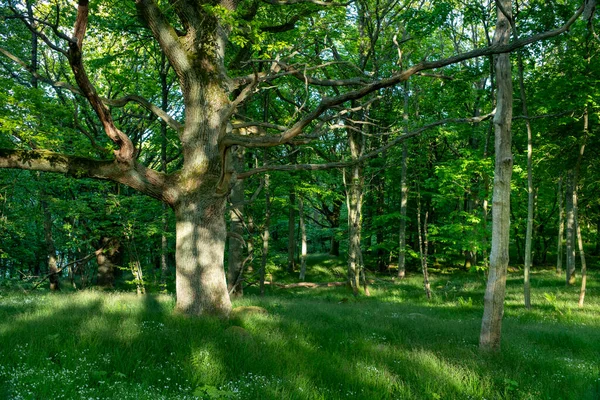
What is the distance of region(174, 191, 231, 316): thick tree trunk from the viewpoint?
7523 millimetres

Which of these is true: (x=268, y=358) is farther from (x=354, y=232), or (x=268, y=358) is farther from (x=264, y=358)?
(x=354, y=232)

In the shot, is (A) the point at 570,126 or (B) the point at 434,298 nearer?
(A) the point at 570,126

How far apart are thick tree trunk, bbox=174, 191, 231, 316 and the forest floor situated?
0.53 m

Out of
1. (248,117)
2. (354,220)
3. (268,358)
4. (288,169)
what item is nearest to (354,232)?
(354,220)

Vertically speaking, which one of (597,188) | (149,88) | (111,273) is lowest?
(111,273)

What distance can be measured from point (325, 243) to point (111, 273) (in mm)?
28662

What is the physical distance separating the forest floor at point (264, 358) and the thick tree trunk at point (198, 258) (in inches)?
20.7

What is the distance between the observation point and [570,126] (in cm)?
1345

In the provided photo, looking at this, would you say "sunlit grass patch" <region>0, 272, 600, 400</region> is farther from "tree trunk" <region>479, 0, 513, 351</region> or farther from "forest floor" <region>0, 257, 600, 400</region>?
"tree trunk" <region>479, 0, 513, 351</region>

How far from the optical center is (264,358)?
5.37 metres

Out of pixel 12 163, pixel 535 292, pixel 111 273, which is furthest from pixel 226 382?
pixel 111 273

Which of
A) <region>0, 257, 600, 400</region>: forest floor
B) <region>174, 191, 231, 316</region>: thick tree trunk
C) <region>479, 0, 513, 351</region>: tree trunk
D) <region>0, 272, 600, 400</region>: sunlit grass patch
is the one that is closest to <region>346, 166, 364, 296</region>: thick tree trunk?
<region>0, 257, 600, 400</region>: forest floor

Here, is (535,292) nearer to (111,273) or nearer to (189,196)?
(189,196)

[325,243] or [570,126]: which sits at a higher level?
[570,126]
